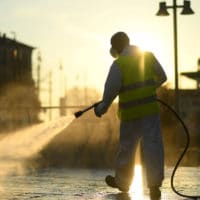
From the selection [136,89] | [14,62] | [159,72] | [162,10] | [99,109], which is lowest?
[99,109]

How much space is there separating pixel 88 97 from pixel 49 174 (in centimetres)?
8461

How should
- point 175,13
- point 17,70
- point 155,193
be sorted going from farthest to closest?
point 17,70 → point 175,13 → point 155,193

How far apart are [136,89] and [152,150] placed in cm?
67

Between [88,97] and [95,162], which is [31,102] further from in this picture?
[95,162]

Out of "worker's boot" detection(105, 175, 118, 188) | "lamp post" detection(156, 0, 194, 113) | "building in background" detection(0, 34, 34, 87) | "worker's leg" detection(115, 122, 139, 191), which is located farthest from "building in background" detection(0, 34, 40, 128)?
"worker's leg" detection(115, 122, 139, 191)

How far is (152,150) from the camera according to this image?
8805mm

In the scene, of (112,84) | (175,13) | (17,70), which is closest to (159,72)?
(112,84)

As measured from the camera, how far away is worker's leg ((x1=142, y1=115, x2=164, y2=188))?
8.79m

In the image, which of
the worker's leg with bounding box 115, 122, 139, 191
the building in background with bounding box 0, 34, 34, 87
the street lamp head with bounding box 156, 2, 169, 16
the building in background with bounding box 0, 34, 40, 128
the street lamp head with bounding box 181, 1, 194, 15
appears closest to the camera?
the worker's leg with bounding box 115, 122, 139, 191

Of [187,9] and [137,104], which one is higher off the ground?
[187,9]

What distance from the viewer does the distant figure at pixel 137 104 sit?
8812mm

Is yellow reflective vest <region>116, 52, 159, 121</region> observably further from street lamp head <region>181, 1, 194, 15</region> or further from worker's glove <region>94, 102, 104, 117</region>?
street lamp head <region>181, 1, 194, 15</region>

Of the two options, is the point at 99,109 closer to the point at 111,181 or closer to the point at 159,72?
the point at 159,72

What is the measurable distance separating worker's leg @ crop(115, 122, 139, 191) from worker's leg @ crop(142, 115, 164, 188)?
A: 5.7 inches
